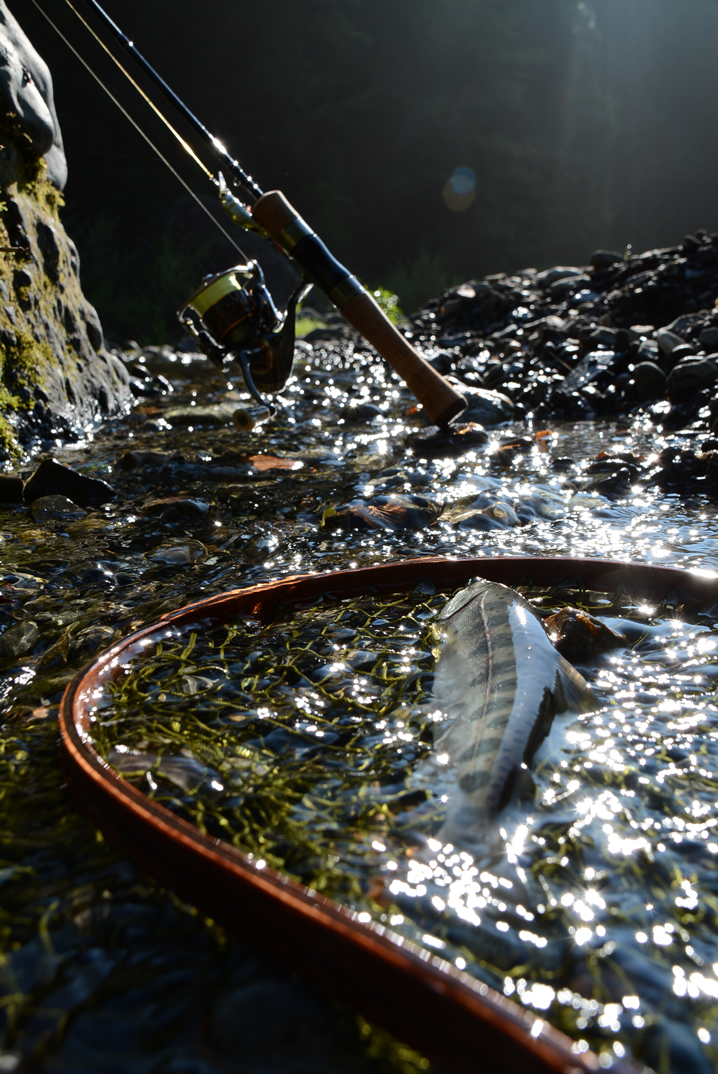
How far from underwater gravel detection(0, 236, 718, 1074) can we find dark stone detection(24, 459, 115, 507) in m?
0.04

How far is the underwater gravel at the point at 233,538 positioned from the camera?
3.43 feet

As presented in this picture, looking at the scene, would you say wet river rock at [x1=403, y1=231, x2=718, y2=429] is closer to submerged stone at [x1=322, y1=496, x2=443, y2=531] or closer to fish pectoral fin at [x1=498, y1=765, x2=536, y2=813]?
submerged stone at [x1=322, y1=496, x2=443, y2=531]

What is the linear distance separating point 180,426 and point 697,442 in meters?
3.98

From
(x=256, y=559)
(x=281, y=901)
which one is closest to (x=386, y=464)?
(x=256, y=559)

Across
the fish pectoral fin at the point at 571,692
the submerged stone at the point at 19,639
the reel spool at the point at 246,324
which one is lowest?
the fish pectoral fin at the point at 571,692

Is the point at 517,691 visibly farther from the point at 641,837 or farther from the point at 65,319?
the point at 65,319

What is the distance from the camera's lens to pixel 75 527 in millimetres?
3508

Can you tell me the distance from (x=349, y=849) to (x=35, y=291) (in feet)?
18.0

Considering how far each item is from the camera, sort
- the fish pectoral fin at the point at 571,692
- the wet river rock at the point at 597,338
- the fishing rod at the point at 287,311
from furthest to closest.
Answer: the wet river rock at the point at 597,338, the fishing rod at the point at 287,311, the fish pectoral fin at the point at 571,692

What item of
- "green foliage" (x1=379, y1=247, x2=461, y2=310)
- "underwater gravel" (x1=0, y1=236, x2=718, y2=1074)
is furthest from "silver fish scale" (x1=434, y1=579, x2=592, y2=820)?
"green foliage" (x1=379, y1=247, x2=461, y2=310)

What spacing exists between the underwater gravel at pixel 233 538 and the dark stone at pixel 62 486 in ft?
0.14

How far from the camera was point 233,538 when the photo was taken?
343 cm

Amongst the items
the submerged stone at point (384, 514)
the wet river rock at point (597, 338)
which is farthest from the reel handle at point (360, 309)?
the wet river rock at point (597, 338)

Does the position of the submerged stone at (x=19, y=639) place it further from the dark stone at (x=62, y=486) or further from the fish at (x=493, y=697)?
the dark stone at (x=62, y=486)
